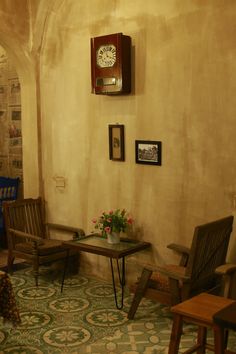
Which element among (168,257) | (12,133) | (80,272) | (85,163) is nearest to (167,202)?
(168,257)

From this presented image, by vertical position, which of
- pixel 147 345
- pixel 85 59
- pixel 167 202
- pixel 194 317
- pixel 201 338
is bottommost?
pixel 147 345

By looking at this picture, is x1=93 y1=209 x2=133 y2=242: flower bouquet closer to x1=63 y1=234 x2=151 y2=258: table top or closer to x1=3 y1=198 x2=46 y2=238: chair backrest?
x1=63 y1=234 x2=151 y2=258: table top

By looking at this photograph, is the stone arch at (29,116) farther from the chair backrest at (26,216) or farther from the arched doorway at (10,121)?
the arched doorway at (10,121)

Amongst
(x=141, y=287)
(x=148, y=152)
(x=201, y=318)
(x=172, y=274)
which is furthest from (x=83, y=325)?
(x=148, y=152)

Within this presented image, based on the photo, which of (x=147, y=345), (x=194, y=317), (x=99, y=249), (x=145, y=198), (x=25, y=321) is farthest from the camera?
(x=145, y=198)

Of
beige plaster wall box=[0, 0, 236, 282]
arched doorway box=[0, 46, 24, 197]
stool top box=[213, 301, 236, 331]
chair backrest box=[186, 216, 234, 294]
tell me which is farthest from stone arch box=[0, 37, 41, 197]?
stool top box=[213, 301, 236, 331]

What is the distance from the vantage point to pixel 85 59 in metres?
4.93

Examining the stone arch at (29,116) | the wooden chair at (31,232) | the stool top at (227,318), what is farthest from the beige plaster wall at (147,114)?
the stool top at (227,318)

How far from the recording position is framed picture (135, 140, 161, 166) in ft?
14.5

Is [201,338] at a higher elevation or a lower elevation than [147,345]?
higher

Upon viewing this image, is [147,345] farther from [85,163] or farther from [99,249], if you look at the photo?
[85,163]

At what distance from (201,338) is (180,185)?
5.05 feet

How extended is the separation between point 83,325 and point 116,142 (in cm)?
182

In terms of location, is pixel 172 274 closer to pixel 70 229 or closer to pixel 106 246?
pixel 106 246
